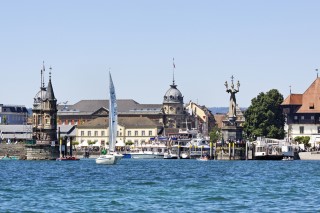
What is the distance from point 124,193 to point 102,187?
6.38m

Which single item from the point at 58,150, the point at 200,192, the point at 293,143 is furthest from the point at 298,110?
the point at 200,192

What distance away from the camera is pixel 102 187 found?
81438 millimetres

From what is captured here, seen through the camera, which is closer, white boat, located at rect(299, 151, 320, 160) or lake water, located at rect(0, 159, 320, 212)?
lake water, located at rect(0, 159, 320, 212)

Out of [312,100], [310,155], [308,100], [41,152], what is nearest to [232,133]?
[310,155]

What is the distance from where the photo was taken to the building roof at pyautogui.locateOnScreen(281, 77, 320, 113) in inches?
7613

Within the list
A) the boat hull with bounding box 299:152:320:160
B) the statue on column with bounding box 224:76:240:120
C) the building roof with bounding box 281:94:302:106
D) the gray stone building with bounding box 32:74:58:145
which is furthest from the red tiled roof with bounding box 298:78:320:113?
the gray stone building with bounding box 32:74:58:145

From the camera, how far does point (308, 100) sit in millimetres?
195000

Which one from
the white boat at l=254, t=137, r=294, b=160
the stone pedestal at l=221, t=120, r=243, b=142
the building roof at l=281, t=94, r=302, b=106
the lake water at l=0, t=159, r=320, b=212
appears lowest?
the lake water at l=0, t=159, r=320, b=212

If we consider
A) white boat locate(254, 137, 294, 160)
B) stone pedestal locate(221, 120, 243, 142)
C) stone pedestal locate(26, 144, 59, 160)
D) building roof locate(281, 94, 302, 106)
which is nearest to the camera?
white boat locate(254, 137, 294, 160)

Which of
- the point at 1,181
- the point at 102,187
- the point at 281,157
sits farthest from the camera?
the point at 281,157

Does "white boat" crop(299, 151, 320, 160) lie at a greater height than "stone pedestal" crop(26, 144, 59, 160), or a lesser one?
lesser

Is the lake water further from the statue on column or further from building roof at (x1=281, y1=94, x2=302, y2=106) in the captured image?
building roof at (x1=281, y1=94, x2=302, y2=106)

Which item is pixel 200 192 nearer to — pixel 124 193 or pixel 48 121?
pixel 124 193

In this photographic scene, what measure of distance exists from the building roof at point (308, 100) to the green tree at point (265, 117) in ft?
20.7
